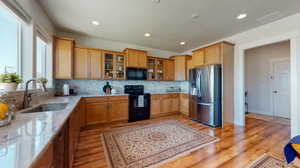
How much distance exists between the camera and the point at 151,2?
1.93 meters

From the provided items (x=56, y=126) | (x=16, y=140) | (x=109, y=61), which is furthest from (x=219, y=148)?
(x=109, y=61)

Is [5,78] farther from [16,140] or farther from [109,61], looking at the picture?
[109,61]

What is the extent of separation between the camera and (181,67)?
14.4 feet

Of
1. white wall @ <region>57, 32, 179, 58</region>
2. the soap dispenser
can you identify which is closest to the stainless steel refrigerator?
white wall @ <region>57, 32, 179, 58</region>

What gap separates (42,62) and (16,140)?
260cm

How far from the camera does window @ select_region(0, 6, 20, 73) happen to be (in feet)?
4.85

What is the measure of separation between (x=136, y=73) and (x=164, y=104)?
1.52 metres

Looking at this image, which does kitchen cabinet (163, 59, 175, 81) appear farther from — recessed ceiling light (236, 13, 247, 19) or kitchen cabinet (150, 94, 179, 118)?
recessed ceiling light (236, 13, 247, 19)

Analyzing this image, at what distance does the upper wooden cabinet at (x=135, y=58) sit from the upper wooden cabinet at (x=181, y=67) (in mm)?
1392

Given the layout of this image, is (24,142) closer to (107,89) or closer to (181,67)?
(107,89)

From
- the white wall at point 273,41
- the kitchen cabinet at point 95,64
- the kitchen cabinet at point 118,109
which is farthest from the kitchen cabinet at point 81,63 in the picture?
the white wall at point 273,41

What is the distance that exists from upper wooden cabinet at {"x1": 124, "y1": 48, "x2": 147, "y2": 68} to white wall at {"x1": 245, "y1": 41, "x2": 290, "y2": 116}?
14.4ft

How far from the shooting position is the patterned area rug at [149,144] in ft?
5.65

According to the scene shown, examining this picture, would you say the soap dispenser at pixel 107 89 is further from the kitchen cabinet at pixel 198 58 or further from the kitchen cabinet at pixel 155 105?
the kitchen cabinet at pixel 198 58
